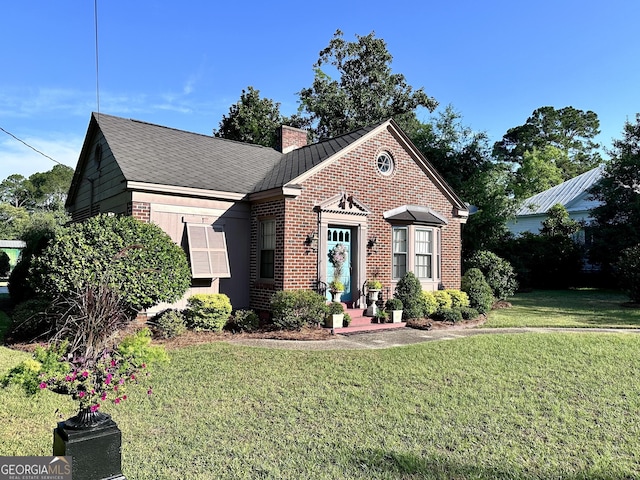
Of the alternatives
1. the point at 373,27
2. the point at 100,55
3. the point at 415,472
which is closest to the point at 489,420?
the point at 415,472

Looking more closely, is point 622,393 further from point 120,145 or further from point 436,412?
point 120,145

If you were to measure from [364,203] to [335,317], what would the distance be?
3591 millimetres

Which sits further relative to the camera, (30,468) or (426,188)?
(426,188)

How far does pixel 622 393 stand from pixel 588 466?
2678 millimetres

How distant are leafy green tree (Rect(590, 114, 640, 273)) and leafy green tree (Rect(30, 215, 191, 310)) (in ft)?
77.4

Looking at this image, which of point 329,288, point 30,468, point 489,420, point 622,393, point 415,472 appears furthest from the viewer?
point 329,288

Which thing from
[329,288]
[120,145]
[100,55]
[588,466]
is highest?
[100,55]

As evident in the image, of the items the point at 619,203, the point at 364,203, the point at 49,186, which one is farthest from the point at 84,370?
the point at 49,186

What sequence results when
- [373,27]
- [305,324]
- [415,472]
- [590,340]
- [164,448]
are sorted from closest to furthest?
[415,472]
[164,448]
[590,340]
[305,324]
[373,27]

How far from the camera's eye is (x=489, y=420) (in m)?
4.80

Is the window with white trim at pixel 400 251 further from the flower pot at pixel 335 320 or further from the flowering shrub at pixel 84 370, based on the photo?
the flowering shrub at pixel 84 370

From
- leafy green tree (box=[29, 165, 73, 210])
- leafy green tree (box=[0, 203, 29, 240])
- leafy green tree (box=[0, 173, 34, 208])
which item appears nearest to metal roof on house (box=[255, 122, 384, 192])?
leafy green tree (box=[0, 203, 29, 240])

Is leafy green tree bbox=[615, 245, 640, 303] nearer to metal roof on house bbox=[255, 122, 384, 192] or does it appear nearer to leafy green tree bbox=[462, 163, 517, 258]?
leafy green tree bbox=[462, 163, 517, 258]

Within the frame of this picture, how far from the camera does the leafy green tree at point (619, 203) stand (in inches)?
912
